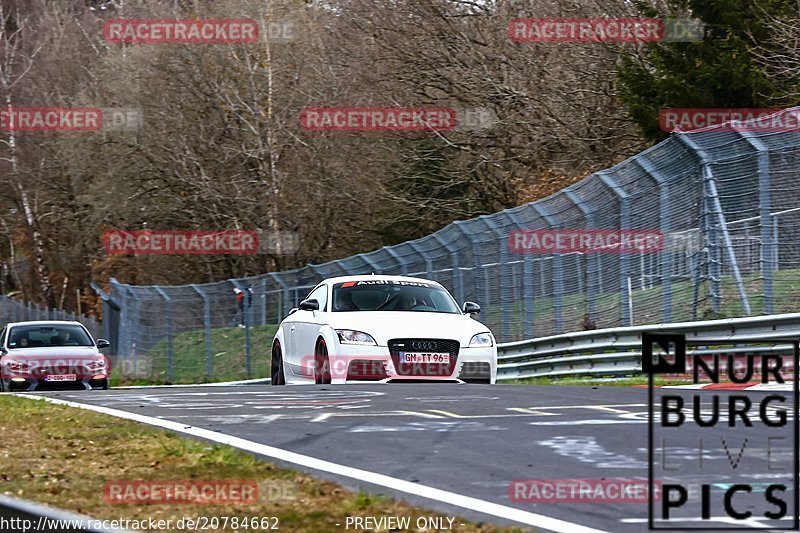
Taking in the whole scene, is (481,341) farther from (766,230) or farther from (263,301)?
(263,301)

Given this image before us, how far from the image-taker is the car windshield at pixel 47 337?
22.9 metres

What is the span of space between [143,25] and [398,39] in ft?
38.5

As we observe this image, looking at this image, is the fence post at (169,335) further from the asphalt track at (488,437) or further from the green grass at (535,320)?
the asphalt track at (488,437)

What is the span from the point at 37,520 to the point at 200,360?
95.2 ft

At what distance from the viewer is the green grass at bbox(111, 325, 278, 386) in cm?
3112

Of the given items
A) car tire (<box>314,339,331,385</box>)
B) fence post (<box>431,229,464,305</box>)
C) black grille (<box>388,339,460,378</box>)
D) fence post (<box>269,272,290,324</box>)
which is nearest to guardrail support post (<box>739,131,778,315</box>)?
black grille (<box>388,339,460,378</box>)

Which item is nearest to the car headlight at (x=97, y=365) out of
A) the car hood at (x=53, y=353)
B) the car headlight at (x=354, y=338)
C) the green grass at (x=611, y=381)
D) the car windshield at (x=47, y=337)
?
the car hood at (x=53, y=353)

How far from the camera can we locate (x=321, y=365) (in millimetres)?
15961

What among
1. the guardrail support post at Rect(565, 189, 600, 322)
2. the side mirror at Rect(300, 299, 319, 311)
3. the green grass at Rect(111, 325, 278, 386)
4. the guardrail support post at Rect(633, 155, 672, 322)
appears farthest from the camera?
the green grass at Rect(111, 325, 278, 386)

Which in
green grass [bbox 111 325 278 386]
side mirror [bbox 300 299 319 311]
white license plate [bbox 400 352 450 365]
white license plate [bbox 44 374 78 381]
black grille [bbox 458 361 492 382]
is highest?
side mirror [bbox 300 299 319 311]

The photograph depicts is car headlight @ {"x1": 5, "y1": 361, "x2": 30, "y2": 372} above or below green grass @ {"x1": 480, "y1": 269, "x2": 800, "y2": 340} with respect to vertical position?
below

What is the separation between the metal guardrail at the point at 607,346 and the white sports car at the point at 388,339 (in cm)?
214

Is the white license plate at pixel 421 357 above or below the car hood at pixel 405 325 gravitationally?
below

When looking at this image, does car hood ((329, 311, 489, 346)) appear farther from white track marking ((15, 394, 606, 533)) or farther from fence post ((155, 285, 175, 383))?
fence post ((155, 285, 175, 383))
